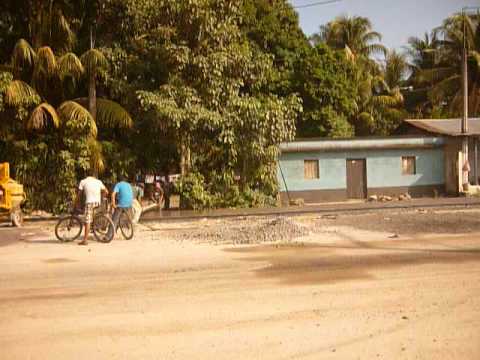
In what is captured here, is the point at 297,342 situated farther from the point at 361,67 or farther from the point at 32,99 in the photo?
the point at 361,67

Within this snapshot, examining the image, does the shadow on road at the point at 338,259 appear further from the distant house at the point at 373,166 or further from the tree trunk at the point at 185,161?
the distant house at the point at 373,166

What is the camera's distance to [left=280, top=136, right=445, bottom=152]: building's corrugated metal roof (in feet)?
88.4

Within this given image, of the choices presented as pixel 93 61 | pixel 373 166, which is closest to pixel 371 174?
pixel 373 166

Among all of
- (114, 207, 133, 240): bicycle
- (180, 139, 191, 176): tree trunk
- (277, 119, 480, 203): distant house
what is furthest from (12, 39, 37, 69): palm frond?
(277, 119, 480, 203): distant house

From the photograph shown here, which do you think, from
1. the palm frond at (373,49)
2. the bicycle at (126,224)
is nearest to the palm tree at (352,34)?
the palm frond at (373,49)

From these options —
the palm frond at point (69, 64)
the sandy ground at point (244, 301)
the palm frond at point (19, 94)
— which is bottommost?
the sandy ground at point (244, 301)

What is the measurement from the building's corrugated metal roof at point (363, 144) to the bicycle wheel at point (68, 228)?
1442 centimetres

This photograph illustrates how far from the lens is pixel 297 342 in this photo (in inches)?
221

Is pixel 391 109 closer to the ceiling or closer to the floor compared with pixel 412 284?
closer to the ceiling

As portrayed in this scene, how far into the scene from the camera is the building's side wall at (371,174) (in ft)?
89.5

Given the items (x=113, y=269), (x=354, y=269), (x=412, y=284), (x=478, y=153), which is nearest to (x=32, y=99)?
(x=113, y=269)

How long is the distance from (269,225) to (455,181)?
1629 cm

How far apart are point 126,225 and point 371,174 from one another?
17099 mm

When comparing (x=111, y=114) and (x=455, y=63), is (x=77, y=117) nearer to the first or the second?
(x=111, y=114)
